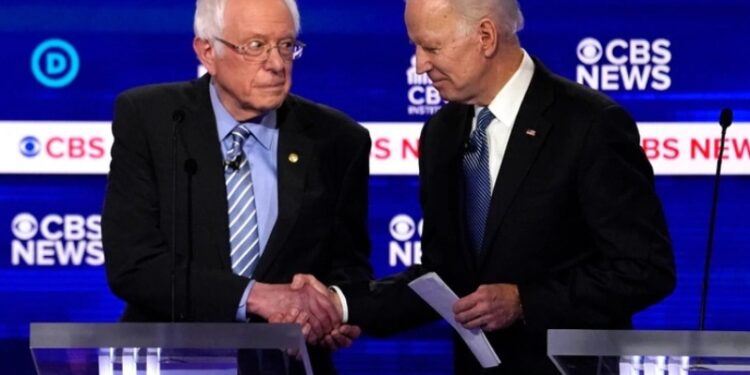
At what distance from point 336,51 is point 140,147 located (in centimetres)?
135

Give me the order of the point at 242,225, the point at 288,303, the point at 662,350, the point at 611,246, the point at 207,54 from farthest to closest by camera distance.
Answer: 1. the point at 207,54
2. the point at 242,225
3. the point at 288,303
4. the point at 611,246
5. the point at 662,350

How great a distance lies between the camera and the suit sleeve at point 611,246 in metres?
3.42

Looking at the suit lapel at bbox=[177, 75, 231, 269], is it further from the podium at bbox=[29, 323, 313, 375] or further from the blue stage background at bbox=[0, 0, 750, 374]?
the blue stage background at bbox=[0, 0, 750, 374]

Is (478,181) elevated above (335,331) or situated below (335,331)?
above

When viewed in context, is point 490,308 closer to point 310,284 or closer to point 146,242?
point 310,284

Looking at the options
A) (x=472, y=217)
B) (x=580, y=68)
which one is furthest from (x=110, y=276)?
(x=580, y=68)

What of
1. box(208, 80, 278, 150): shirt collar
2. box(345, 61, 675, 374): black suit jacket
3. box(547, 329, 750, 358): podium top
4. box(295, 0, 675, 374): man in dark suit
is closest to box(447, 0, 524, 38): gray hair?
box(295, 0, 675, 374): man in dark suit

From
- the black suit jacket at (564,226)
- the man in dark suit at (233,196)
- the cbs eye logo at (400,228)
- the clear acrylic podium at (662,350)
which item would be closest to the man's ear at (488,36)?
the black suit jacket at (564,226)

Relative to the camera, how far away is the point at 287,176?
3.71 meters


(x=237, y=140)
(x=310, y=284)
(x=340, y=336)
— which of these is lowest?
(x=340, y=336)

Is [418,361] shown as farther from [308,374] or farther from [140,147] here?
[308,374]

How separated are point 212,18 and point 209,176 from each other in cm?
39

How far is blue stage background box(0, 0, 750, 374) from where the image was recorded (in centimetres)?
486

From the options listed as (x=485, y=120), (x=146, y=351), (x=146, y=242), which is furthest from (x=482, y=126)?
(x=146, y=351)
